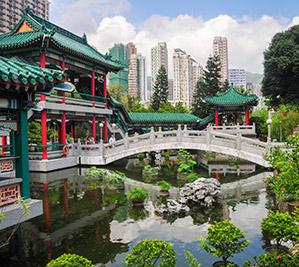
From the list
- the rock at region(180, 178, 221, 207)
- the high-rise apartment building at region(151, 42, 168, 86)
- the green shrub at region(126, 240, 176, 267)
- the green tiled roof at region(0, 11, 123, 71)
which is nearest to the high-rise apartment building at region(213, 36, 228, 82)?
the high-rise apartment building at region(151, 42, 168, 86)

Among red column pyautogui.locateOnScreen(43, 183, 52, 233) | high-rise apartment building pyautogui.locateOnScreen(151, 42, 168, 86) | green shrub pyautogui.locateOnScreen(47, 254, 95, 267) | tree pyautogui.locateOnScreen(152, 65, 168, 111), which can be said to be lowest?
red column pyautogui.locateOnScreen(43, 183, 52, 233)

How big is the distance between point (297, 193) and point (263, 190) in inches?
312

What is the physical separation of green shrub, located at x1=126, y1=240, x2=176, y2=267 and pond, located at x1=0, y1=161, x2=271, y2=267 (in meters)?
1.36

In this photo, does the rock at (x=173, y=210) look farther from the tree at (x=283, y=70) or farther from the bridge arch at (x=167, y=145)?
the tree at (x=283, y=70)

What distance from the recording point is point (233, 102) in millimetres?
28234

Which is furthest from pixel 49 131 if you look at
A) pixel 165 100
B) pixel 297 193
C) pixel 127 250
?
pixel 165 100

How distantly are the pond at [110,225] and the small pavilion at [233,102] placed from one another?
15882 mm

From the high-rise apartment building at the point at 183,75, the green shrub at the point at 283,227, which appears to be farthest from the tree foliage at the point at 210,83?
the high-rise apartment building at the point at 183,75

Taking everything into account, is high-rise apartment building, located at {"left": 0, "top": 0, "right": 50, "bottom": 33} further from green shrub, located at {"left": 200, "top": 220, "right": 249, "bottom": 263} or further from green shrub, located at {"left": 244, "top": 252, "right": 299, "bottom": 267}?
green shrub, located at {"left": 244, "top": 252, "right": 299, "bottom": 267}

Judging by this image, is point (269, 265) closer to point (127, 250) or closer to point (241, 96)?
point (127, 250)

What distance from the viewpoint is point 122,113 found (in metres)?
29.3

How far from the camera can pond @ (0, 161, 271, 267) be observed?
21.1ft

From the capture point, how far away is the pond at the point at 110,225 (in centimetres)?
643

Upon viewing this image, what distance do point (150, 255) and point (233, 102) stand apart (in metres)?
25.1
